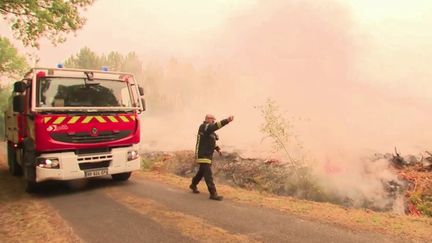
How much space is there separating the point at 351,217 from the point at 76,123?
20.3 feet

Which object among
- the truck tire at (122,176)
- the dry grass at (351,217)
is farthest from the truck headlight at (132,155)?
the dry grass at (351,217)

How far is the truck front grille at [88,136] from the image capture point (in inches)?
326

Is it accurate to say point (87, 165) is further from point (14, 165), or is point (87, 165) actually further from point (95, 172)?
point (14, 165)

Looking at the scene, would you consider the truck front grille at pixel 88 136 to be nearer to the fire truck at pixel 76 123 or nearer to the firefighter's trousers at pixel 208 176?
the fire truck at pixel 76 123

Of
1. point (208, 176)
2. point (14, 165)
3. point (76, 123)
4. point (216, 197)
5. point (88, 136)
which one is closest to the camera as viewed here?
point (216, 197)

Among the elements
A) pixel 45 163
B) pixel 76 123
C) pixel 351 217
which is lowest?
pixel 351 217

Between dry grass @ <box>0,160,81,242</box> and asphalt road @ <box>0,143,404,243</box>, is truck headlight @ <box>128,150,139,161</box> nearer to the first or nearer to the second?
asphalt road @ <box>0,143,404,243</box>

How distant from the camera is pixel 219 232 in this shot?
5672 millimetres

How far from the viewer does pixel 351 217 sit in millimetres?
6613

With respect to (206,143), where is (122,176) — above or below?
below

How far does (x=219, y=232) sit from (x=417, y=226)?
331 cm

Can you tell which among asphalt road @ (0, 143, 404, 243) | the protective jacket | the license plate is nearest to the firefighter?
the protective jacket

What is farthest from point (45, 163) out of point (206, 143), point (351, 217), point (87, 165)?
point (351, 217)

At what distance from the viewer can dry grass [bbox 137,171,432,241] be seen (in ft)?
19.0
